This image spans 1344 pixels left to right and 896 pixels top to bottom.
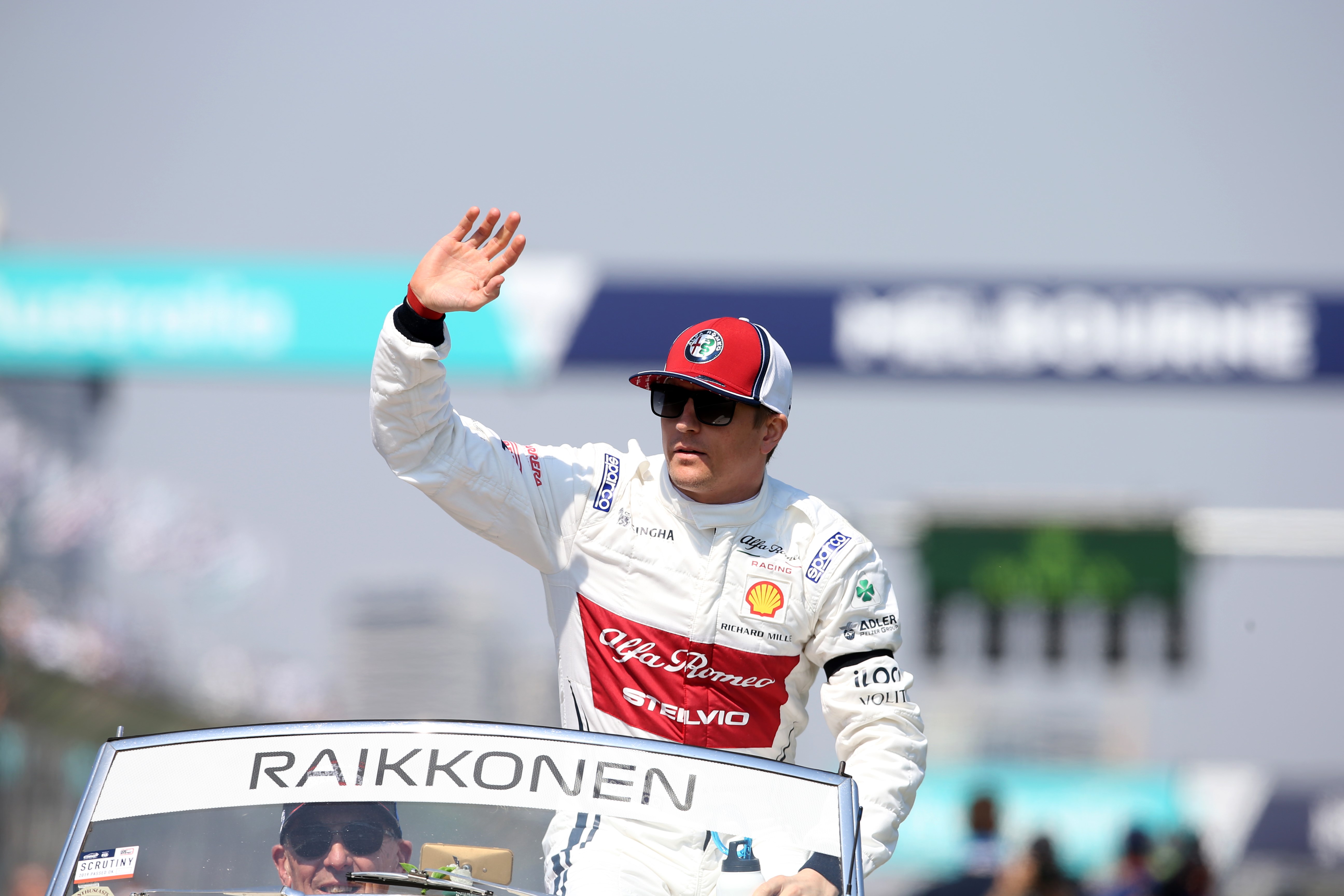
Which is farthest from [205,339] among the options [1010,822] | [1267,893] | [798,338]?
[1267,893]

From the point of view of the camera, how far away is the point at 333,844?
2732 mm

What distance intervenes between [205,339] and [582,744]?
11.9 m

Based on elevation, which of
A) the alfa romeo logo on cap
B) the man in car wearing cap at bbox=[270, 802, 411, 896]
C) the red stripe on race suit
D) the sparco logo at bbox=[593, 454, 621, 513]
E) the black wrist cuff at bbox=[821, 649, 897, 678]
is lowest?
the man in car wearing cap at bbox=[270, 802, 411, 896]

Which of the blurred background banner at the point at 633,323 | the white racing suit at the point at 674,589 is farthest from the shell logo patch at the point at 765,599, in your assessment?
the blurred background banner at the point at 633,323

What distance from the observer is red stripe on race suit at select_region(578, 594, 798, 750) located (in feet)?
12.2

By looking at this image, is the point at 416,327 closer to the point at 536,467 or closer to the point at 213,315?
the point at 536,467

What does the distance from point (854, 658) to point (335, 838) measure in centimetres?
140

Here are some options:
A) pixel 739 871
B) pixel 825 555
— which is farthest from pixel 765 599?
pixel 739 871

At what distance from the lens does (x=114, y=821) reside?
278 centimetres

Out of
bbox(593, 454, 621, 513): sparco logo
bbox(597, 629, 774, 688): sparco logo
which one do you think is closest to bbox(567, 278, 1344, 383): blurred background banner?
bbox(593, 454, 621, 513): sparco logo

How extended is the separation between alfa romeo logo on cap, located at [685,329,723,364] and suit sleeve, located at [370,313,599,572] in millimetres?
388

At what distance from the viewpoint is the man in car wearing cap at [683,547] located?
3.63m

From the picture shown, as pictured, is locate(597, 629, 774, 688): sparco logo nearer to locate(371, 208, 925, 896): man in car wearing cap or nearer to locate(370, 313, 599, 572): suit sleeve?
locate(371, 208, 925, 896): man in car wearing cap

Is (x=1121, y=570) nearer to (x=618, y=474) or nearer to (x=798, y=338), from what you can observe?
(x=798, y=338)
